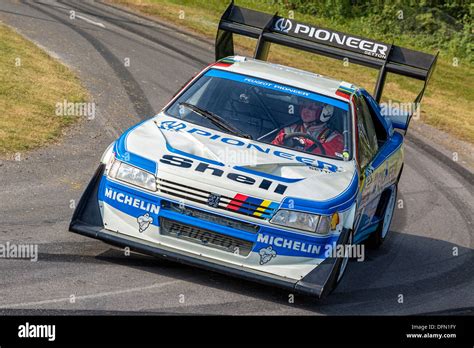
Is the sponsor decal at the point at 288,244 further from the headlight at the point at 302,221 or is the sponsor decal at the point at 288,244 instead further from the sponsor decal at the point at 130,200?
the sponsor decal at the point at 130,200

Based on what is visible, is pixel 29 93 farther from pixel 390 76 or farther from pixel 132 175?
pixel 390 76

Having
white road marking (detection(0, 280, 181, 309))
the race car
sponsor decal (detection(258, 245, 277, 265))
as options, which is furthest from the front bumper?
white road marking (detection(0, 280, 181, 309))

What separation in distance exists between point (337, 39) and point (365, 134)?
7.76 feet

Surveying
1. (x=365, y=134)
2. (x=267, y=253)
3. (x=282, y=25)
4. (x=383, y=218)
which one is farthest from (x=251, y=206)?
(x=282, y=25)

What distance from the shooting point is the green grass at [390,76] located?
66.7ft

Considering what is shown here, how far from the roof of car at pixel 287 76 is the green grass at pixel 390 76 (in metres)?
9.38

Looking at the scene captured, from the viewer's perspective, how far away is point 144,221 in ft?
25.0

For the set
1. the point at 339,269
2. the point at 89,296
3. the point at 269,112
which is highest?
the point at 269,112

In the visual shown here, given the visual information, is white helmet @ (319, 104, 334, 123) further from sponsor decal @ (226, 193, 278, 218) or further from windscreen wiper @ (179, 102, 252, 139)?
sponsor decal @ (226, 193, 278, 218)

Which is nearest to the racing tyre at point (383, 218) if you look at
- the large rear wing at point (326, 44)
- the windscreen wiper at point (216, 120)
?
the large rear wing at point (326, 44)

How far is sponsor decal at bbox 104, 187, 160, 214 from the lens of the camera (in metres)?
7.60

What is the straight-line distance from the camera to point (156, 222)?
760 centimetres
